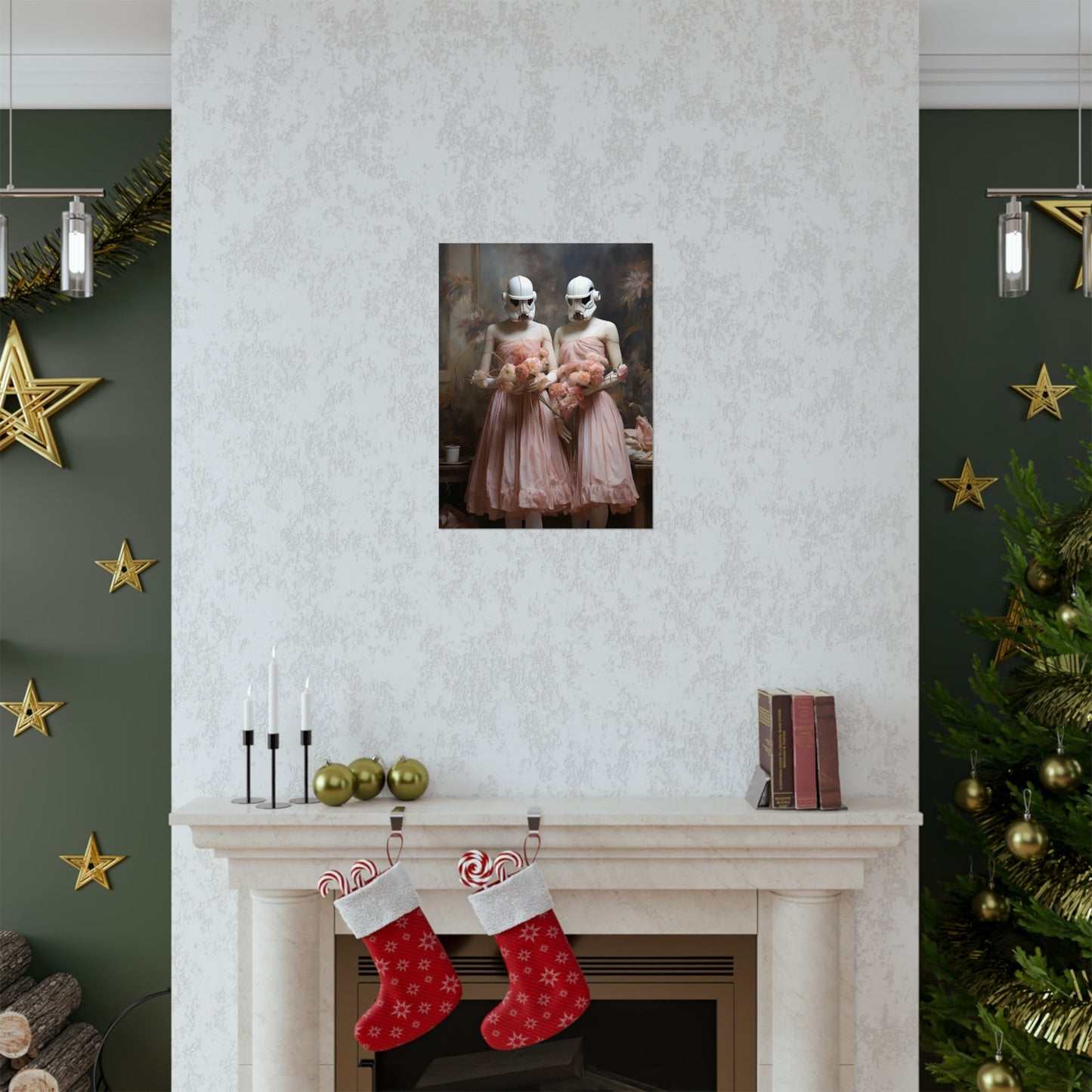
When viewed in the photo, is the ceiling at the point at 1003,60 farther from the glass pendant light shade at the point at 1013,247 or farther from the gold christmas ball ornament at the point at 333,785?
the gold christmas ball ornament at the point at 333,785

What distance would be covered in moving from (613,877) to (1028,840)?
0.87 m

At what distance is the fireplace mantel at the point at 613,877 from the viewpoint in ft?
6.56

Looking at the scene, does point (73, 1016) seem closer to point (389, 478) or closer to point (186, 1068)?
point (186, 1068)

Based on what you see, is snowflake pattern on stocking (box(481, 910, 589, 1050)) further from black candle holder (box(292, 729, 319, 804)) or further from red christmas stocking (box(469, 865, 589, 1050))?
A: black candle holder (box(292, 729, 319, 804))

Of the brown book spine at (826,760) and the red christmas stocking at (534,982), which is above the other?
the brown book spine at (826,760)

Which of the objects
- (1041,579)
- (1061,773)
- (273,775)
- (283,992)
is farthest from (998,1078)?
(273,775)

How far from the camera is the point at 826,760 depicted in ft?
6.63

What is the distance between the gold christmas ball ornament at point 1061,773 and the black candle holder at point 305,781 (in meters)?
1.57

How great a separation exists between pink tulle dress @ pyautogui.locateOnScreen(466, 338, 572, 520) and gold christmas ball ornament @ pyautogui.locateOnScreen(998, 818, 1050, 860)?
1179mm

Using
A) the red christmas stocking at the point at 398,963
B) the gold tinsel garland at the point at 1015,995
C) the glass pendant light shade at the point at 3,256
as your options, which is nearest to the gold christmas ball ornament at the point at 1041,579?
the gold tinsel garland at the point at 1015,995

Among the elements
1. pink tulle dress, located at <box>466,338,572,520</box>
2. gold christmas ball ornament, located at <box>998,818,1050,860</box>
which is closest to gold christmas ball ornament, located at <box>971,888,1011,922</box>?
gold christmas ball ornament, located at <box>998,818,1050,860</box>

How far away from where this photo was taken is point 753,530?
217cm

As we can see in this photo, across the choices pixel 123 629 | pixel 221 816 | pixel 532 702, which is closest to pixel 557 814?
pixel 532 702

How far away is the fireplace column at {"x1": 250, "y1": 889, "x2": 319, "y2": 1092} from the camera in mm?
2035
